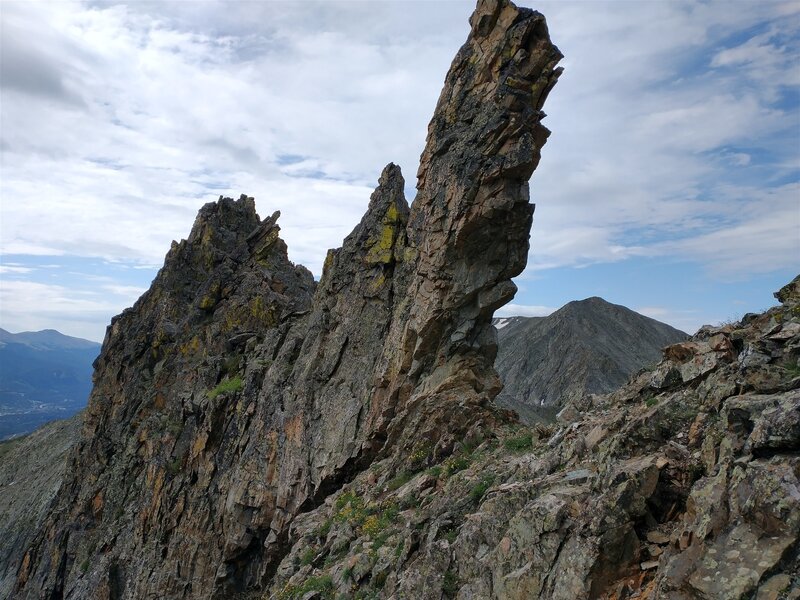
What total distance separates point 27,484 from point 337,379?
73.4 meters

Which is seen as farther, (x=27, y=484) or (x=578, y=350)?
(x=578, y=350)

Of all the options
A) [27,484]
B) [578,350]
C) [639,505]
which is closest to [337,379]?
[639,505]

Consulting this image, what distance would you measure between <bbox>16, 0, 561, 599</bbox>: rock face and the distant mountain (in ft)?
177

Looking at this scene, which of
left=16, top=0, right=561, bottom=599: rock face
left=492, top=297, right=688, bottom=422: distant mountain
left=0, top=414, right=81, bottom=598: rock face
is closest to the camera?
left=16, top=0, right=561, bottom=599: rock face

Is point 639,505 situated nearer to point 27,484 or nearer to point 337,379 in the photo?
point 337,379

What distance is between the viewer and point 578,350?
310 ft

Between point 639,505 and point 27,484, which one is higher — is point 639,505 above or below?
above

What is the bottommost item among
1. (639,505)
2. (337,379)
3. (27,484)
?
(27,484)

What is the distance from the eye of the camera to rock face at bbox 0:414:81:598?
62.9 m

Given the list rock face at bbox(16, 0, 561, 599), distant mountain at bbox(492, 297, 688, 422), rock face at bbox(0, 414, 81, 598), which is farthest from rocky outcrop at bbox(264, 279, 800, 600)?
distant mountain at bbox(492, 297, 688, 422)

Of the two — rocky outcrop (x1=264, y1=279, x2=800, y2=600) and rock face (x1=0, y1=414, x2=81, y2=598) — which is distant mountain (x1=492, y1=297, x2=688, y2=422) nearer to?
rock face (x1=0, y1=414, x2=81, y2=598)

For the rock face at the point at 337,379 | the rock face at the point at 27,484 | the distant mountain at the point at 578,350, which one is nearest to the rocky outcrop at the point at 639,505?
the rock face at the point at 337,379

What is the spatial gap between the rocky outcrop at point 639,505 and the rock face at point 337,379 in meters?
5.94

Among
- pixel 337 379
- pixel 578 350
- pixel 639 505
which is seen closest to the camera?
pixel 639 505
